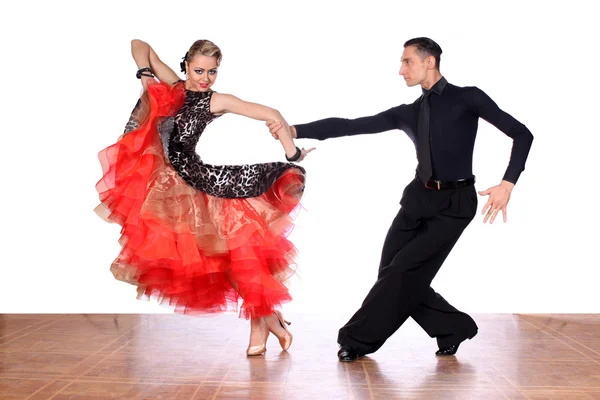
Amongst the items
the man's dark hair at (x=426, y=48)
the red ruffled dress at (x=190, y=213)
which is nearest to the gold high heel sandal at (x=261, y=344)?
the red ruffled dress at (x=190, y=213)

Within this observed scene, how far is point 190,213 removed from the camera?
11.6 feet

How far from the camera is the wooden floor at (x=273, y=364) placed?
10.4 ft

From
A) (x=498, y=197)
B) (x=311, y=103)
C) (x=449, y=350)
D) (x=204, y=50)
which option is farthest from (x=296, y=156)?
(x=311, y=103)

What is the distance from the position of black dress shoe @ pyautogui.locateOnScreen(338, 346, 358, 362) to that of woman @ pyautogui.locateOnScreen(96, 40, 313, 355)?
1.30ft

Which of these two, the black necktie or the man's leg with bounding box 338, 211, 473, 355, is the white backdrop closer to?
the black necktie

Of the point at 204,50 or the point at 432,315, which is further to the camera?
the point at 432,315

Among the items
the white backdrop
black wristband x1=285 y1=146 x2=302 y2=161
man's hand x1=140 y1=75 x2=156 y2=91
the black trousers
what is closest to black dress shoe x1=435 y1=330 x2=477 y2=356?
the black trousers

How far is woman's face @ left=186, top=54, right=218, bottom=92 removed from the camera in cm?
360

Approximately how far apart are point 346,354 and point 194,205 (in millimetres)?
1040

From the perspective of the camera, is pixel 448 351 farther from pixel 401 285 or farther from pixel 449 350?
pixel 401 285

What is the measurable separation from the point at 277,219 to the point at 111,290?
2294mm

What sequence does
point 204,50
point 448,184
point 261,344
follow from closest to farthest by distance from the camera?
1. point 204,50
2. point 448,184
3. point 261,344

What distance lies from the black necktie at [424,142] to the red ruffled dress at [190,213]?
0.61m

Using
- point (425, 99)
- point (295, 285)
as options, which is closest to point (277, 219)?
point (295, 285)
